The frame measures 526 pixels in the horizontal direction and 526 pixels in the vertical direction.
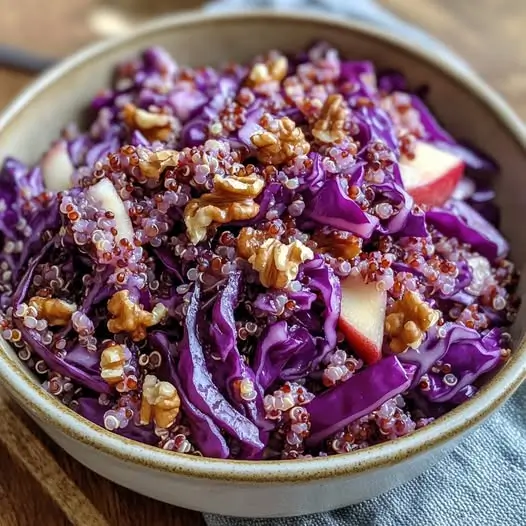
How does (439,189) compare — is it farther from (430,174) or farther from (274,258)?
(274,258)

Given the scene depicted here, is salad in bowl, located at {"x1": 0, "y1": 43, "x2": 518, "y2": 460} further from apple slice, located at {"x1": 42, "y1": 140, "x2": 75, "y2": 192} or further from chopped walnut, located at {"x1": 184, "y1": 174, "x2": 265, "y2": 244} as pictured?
apple slice, located at {"x1": 42, "y1": 140, "x2": 75, "y2": 192}

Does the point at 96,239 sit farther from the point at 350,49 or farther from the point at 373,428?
the point at 350,49

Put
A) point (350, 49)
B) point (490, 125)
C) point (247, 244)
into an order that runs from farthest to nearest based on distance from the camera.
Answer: point (350, 49) < point (490, 125) < point (247, 244)

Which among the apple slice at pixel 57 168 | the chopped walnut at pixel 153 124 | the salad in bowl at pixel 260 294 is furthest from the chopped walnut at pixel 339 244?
the apple slice at pixel 57 168

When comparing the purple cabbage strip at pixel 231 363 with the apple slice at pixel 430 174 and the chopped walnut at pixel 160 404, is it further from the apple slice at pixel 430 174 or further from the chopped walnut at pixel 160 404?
the apple slice at pixel 430 174

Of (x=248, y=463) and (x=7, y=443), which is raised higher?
(x=248, y=463)

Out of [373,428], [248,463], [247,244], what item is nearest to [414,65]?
[247,244]

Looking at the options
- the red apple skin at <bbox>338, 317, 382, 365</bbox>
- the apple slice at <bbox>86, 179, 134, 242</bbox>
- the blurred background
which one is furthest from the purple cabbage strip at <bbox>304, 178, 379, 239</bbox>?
the blurred background
